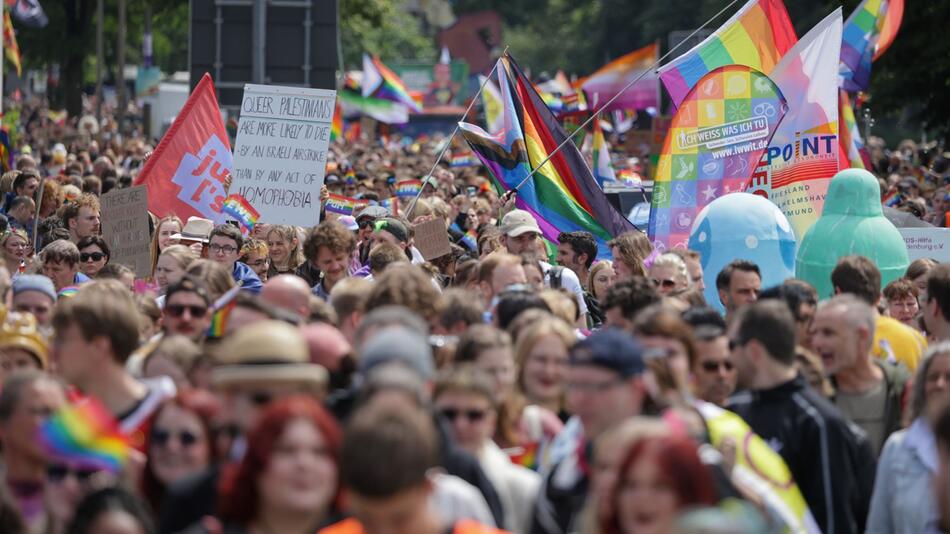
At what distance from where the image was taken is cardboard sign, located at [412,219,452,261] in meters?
12.7

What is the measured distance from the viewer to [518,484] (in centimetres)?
552

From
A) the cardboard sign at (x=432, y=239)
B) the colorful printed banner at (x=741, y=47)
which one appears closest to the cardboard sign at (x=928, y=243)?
the colorful printed banner at (x=741, y=47)

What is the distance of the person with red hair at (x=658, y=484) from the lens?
4.26m

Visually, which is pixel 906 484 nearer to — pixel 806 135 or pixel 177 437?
pixel 177 437

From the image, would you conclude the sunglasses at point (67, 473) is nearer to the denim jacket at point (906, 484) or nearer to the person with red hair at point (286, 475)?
the person with red hair at point (286, 475)

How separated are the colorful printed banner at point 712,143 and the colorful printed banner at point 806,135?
410mm

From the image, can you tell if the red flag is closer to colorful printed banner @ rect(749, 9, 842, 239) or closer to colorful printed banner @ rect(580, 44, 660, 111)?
colorful printed banner @ rect(749, 9, 842, 239)

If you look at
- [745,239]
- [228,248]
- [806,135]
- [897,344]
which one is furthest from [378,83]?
[897,344]

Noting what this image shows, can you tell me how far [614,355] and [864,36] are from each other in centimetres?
1533

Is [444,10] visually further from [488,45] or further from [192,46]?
[192,46]

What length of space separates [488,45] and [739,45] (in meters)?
79.6

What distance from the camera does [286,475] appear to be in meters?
4.39

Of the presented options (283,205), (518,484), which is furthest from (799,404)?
(283,205)

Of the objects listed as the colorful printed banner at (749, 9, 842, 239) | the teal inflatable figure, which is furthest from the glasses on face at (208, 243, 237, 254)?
the colorful printed banner at (749, 9, 842, 239)
